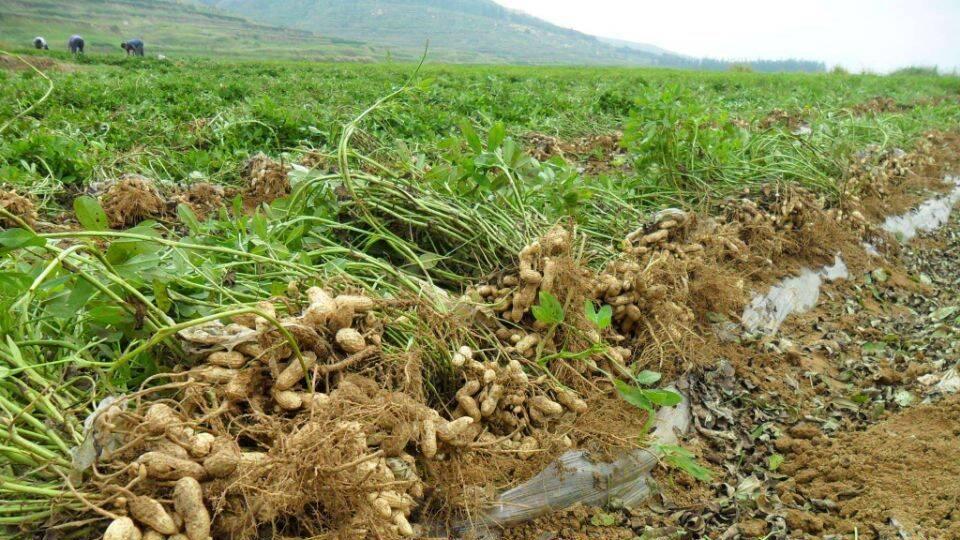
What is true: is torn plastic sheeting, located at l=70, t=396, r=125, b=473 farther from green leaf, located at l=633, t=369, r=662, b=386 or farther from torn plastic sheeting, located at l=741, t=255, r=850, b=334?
torn plastic sheeting, located at l=741, t=255, r=850, b=334

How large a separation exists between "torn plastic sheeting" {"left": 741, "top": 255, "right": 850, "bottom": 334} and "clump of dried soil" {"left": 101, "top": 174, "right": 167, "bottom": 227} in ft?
11.3

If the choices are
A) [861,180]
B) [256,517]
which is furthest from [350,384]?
[861,180]

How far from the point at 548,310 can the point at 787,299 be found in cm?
213

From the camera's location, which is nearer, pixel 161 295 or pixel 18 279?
pixel 18 279

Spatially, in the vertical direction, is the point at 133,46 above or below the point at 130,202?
above

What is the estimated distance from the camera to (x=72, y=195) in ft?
14.1

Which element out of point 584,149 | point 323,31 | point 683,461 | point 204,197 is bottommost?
point 683,461

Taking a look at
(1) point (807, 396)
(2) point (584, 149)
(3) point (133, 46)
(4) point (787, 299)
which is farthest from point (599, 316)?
(3) point (133, 46)

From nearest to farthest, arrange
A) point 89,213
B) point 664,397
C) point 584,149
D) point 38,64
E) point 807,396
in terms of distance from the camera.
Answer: point 89,213
point 664,397
point 807,396
point 584,149
point 38,64

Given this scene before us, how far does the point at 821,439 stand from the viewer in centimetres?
249

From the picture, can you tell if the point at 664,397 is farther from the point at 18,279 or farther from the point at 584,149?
the point at 584,149

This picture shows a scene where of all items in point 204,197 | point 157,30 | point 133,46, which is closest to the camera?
point 204,197

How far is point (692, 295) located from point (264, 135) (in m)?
4.52

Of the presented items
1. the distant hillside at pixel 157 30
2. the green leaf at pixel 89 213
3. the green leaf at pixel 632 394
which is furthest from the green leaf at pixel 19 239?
the distant hillside at pixel 157 30
